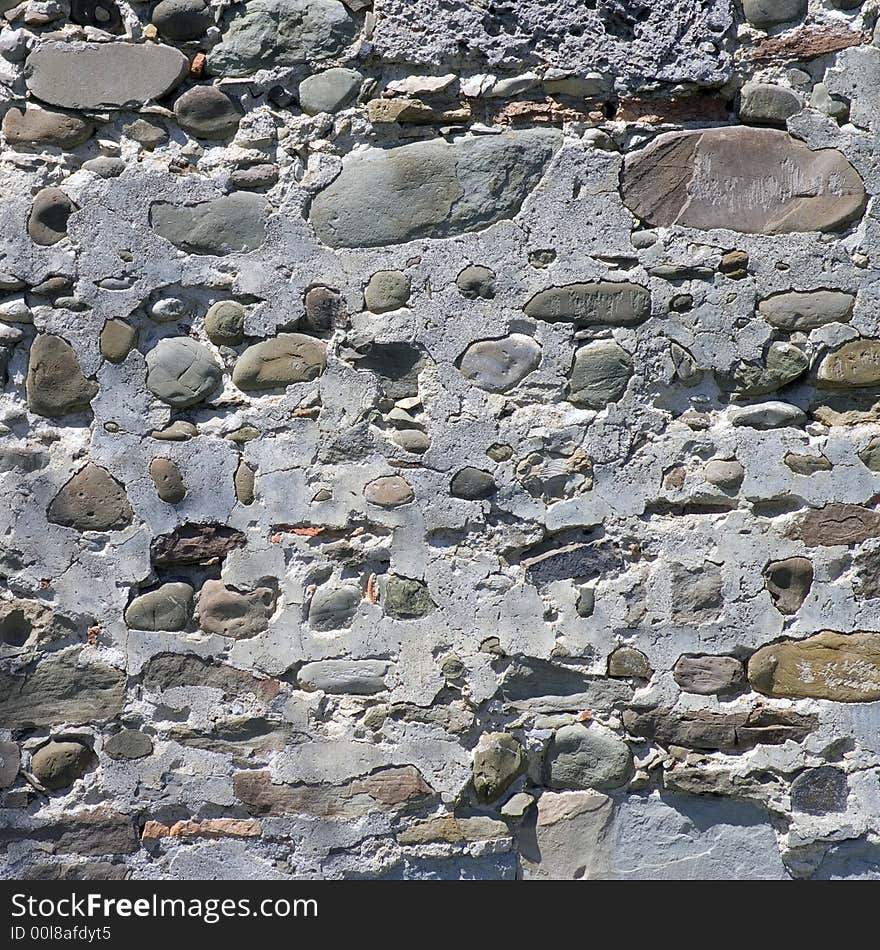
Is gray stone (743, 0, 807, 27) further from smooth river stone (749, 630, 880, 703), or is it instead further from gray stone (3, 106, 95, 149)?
gray stone (3, 106, 95, 149)

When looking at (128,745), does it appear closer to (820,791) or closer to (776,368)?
(820,791)

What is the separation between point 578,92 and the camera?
7.11 feet

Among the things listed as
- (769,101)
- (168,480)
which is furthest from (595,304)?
(168,480)

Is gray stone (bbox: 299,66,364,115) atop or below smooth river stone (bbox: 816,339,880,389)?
atop

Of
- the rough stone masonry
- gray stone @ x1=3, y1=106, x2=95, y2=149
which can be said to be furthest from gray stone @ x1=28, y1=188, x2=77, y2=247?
gray stone @ x1=3, y1=106, x2=95, y2=149

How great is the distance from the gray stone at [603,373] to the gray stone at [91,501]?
112 centimetres

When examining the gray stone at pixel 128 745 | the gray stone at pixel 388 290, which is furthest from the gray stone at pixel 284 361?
the gray stone at pixel 128 745

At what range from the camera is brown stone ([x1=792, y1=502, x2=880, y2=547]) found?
2.13 meters

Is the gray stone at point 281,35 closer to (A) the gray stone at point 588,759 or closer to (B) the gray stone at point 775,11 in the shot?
(B) the gray stone at point 775,11

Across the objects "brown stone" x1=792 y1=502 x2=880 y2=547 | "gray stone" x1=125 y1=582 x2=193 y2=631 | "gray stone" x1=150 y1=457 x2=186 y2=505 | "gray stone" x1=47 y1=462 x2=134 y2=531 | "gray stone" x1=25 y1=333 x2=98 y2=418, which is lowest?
"gray stone" x1=125 y1=582 x2=193 y2=631

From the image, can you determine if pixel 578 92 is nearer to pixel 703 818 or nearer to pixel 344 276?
pixel 344 276

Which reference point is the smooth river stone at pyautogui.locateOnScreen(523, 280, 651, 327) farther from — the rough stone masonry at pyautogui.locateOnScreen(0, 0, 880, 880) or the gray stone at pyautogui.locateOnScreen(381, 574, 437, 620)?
the gray stone at pyautogui.locateOnScreen(381, 574, 437, 620)

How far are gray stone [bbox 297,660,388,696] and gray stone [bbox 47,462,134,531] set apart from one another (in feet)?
1.89

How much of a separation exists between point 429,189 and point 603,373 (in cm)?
60
